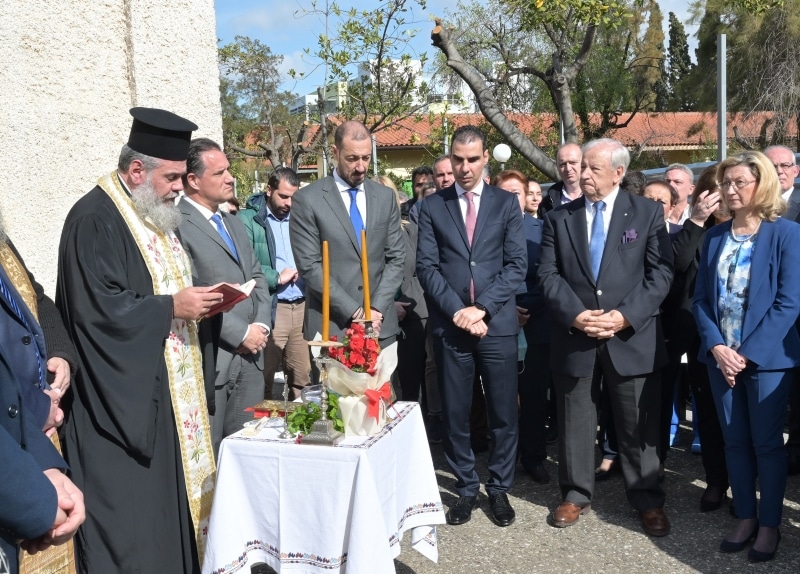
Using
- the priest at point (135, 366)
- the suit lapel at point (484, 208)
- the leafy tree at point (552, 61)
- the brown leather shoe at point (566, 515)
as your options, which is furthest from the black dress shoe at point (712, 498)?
the leafy tree at point (552, 61)

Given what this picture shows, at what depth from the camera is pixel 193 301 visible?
3725 millimetres

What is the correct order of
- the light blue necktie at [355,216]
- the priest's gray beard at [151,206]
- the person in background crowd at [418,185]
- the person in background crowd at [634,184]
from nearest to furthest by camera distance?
the priest's gray beard at [151,206] < the light blue necktie at [355,216] < the person in background crowd at [634,184] < the person in background crowd at [418,185]

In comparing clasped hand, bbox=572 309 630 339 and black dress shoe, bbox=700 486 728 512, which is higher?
clasped hand, bbox=572 309 630 339

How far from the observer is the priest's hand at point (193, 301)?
372 centimetres

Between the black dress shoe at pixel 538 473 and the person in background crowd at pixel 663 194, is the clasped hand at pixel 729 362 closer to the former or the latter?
the person in background crowd at pixel 663 194

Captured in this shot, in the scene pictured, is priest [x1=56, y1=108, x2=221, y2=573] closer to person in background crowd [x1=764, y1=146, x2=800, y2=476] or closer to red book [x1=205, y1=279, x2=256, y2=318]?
red book [x1=205, y1=279, x2=256, y2=318]

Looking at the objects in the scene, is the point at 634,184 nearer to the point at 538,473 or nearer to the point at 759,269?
the point at 759,269

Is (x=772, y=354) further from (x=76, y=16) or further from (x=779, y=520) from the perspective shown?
(x=76, y=16)

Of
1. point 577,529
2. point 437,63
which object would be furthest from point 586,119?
point 577,529

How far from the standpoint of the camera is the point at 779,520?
4461mm

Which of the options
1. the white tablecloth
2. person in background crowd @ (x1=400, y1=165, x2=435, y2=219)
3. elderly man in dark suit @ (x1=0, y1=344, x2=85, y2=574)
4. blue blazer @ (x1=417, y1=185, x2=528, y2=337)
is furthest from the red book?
person in background crowd @ (x1=400, y1=165, x2=435, y2=219)

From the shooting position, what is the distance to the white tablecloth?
341 centimetres

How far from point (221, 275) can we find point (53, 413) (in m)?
1.55

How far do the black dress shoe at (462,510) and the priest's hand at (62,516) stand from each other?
125 inches
